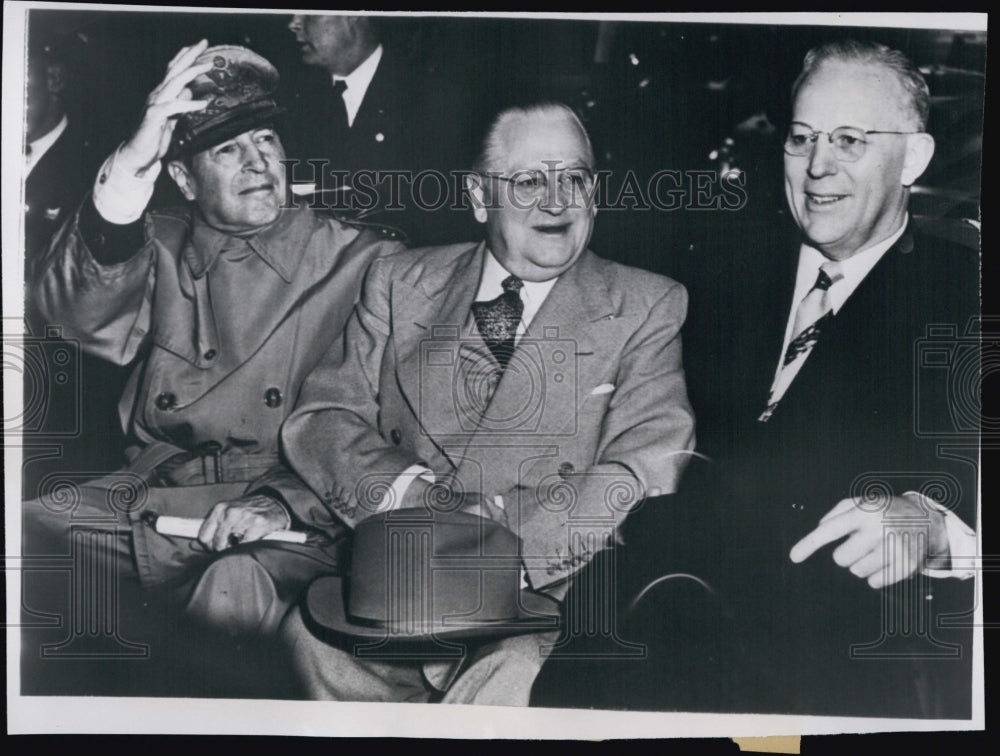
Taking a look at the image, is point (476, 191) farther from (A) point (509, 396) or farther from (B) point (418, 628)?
(B) point (418, 628)

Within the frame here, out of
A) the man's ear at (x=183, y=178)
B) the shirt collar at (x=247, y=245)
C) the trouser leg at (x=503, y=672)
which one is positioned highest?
the man's ear at (x=183, y=178)

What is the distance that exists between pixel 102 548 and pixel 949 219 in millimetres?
2052

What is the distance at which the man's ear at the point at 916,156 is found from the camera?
1.95 meters

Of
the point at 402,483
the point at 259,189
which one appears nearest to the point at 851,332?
the point at 402,483

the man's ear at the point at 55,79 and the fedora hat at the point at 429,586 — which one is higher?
the man's ear at the point at 55,79

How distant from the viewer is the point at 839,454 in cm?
194

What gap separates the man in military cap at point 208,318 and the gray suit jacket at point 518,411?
8 centimetres

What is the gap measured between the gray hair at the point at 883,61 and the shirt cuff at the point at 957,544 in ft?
2.90

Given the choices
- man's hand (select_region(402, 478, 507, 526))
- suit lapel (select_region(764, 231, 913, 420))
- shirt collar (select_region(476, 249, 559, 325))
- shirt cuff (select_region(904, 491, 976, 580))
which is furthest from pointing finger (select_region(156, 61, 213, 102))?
shirt cuff (select_region(904, 491, 976, 580))

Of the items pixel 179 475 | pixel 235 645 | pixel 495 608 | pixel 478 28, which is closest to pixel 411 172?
pixel 478 28

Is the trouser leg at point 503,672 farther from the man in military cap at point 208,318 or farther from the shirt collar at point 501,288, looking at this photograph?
the shirt collar at point 501,288

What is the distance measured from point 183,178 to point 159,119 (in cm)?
14

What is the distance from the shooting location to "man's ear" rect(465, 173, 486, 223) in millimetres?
1925

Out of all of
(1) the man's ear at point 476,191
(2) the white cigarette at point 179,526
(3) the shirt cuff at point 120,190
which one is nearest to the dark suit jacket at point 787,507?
(1) the man's ear at point 476,191
